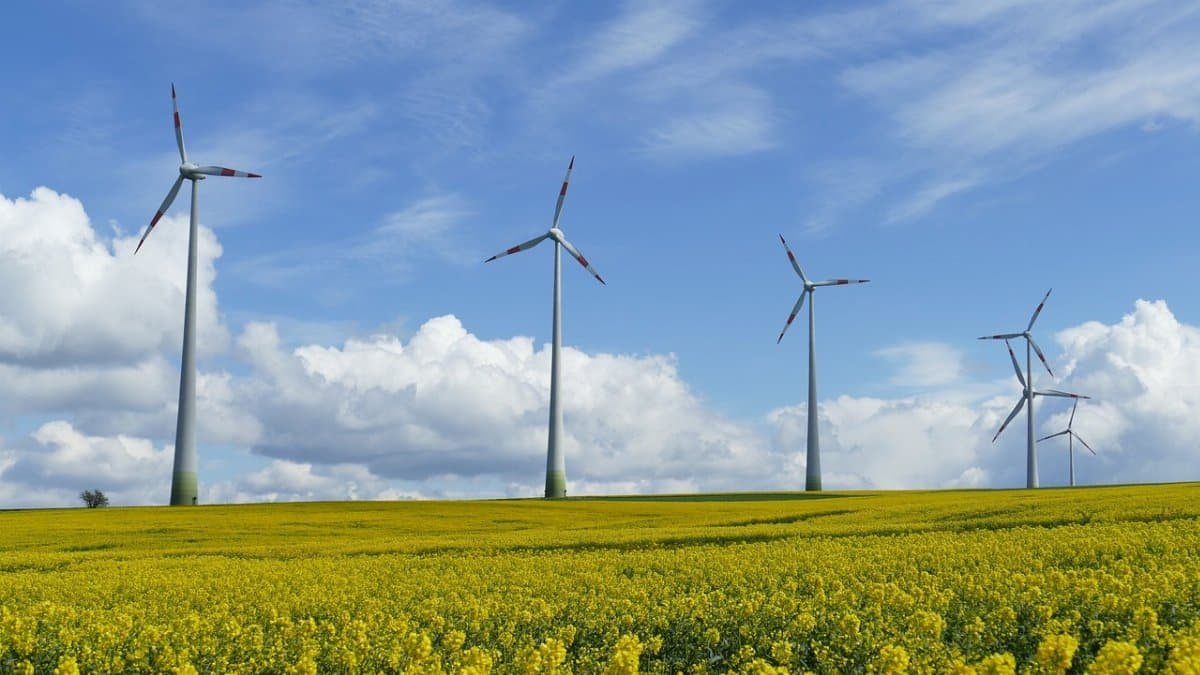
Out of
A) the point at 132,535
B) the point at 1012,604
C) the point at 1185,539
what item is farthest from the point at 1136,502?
the point at 132,535

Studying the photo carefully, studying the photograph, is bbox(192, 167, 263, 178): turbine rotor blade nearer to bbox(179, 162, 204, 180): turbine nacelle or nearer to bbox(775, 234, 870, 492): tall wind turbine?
bbox(179, 162, 204, 180): turbine nacelle

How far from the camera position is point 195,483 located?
3610 inches

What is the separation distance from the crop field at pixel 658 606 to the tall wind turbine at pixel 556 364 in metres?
57.0

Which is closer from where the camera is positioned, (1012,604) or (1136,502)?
(1012,604)

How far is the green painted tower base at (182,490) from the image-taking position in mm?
90125

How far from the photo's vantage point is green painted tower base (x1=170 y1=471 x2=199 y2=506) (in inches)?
3548

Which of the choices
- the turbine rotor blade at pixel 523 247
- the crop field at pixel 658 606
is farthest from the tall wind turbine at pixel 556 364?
the crop field at pixel 658 606

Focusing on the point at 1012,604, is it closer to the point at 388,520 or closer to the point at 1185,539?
the point at 1185,539

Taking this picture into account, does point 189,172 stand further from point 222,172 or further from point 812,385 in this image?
point 812,385

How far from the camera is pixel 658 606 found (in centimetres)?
1755

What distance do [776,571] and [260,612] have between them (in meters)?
11.7

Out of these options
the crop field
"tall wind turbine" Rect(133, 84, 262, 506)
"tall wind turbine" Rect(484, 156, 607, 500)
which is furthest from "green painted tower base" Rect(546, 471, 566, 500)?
the crop field

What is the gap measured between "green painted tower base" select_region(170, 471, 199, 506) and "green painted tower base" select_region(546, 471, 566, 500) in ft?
105

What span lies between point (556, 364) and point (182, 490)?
34685 mm
